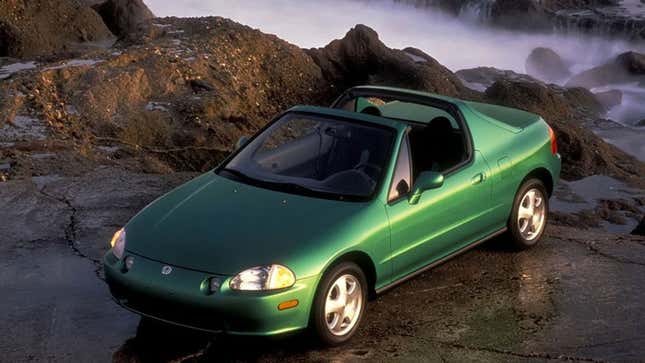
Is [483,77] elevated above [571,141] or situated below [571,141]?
below

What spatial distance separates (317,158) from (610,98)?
1788cm

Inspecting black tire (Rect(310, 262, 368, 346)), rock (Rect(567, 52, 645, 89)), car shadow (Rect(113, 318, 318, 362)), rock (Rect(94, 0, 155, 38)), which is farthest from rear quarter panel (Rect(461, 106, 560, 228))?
rock (Rect(567, 52, 645, 89))

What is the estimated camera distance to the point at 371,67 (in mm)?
16578

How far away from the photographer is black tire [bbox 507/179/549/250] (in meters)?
8.10

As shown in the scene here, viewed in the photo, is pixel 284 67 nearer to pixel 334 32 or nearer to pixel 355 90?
pixel 355 90

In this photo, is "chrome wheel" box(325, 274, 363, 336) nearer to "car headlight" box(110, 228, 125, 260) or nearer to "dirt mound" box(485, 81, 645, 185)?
"car headlight" box(110, 228, 125, 260)

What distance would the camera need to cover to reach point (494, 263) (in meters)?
8.13

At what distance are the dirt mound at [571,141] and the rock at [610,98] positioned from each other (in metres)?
6.13

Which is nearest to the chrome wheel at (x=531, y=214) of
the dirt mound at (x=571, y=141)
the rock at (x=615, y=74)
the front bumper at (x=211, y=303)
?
the front bumper at (x=211, y=303)

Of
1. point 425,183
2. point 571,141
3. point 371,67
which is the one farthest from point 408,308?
point 371,67

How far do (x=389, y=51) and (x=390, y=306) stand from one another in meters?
10.0

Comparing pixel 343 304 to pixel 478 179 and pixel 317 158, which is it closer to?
pixel 317 158

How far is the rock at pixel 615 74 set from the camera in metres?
28.0

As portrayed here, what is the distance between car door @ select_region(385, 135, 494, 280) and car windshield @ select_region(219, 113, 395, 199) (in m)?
0.18
